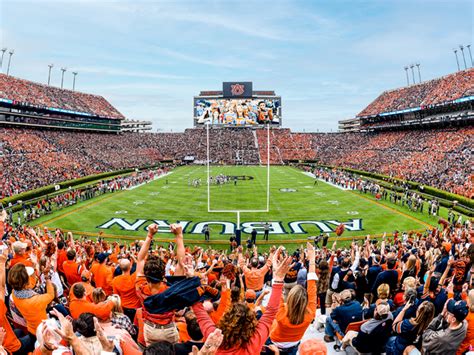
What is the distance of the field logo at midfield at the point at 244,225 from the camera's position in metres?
21.2

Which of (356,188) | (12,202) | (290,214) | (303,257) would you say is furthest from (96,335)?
(356,188)

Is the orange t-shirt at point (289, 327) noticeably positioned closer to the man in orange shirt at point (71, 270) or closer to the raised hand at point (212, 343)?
the raised hand at point (212, 343)

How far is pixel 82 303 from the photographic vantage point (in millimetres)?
4586

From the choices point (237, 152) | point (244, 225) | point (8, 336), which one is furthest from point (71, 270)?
point (237, 152)

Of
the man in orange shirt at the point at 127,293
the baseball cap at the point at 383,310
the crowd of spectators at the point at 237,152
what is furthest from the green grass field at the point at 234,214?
the baseball cap at the point at 383,310

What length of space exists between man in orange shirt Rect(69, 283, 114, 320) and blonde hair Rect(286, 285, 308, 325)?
82.2 inches

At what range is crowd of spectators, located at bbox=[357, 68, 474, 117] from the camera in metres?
48.3

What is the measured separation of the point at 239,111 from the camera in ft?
292

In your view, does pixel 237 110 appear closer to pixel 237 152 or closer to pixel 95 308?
pixel 237 152

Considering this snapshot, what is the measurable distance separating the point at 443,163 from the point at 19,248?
133 feet

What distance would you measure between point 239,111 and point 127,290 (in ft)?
281

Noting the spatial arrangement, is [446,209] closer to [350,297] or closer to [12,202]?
[350,297]

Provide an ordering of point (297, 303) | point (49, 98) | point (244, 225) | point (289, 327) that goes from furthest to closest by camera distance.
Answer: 1. point (49, 98)
2. point (244, 225)
3. point (289, 327)
4. point (297, 303)

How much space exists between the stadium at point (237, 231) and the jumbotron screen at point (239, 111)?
1.15ft
